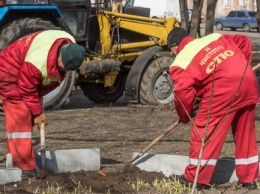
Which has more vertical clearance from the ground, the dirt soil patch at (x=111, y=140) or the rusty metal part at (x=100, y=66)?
the rusty metal part at (x=100, y=66)

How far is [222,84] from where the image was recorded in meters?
7.25

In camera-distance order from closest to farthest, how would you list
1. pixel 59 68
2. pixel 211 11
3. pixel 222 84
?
pixel 222 84
pixel 59 68
pixel 211 11

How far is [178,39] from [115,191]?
1572 mm

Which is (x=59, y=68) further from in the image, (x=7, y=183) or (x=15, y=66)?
(x=7, y=183)

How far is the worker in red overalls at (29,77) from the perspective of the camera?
25.1 ft

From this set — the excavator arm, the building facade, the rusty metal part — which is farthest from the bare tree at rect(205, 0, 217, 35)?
the building facade

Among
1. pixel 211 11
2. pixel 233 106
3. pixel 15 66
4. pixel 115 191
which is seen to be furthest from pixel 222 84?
pixel 211 11

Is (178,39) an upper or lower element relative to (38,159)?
upper

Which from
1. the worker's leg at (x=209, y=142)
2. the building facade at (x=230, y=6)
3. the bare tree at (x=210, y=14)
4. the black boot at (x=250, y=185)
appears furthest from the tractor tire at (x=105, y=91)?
the building facade at (x=230, y=6)

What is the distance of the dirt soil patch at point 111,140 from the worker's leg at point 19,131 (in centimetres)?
34

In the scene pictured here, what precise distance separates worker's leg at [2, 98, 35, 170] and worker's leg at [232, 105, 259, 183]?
2080 mm

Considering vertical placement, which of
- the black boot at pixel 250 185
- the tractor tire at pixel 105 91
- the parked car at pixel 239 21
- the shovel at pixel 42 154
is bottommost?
the parked car at pixel 239 21

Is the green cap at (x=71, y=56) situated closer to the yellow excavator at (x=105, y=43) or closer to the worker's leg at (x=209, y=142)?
the worker's leg at (x=209, y=142)

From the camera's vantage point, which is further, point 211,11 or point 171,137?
point 211,11
